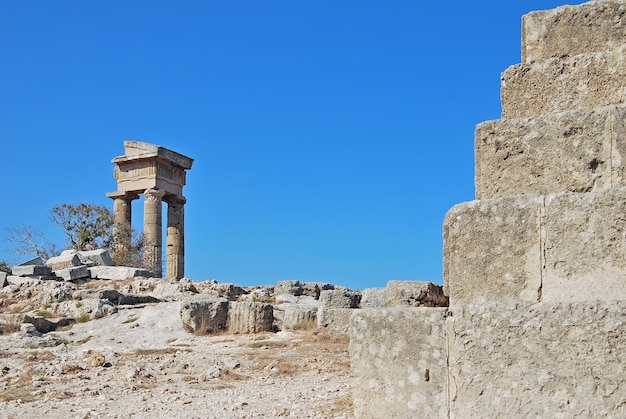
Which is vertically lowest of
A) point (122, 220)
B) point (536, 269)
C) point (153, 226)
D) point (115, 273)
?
point (536, 269)

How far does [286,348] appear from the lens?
10.0m

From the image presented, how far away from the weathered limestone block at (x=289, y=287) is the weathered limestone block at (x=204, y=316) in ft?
26.2

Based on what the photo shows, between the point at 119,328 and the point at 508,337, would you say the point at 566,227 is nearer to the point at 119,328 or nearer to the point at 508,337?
the point at 508,337

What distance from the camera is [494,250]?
408cm

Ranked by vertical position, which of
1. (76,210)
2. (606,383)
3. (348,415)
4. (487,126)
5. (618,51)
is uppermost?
(76,210)

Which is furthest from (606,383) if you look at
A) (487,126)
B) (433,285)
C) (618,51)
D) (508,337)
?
(433,285)

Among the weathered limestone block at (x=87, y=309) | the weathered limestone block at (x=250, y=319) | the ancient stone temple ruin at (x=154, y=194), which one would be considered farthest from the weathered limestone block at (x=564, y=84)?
the ancient stone temple ruin at (x=154, y=194)

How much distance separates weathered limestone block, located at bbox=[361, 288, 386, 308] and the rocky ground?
169 centimetres

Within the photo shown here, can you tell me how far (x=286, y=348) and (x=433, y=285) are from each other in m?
2.25

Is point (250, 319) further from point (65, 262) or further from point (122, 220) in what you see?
point (122, 220)

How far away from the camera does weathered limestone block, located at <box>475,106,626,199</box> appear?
405cm

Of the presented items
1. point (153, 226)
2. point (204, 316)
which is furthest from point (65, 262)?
point (204, 316)

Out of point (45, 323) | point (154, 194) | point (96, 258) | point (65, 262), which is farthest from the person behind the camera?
point (154, 194)

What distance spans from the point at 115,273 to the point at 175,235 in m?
8.78
